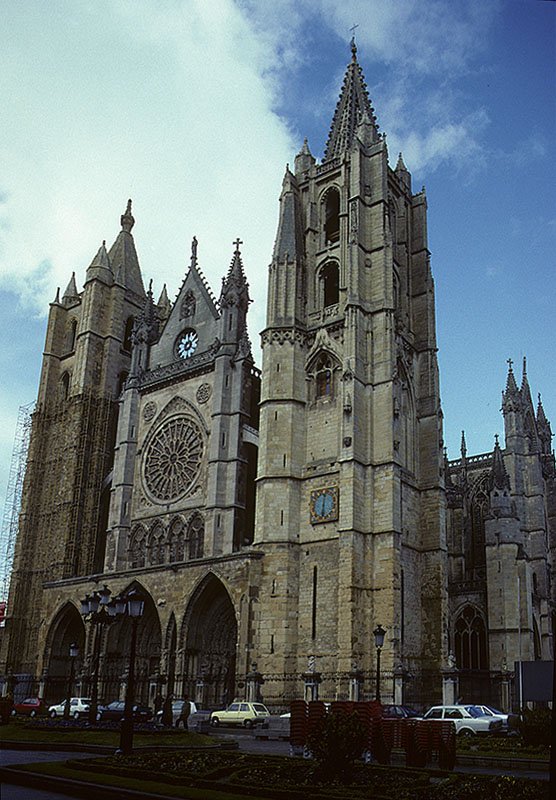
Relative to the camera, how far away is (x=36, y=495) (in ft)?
171

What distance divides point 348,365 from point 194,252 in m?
16.1

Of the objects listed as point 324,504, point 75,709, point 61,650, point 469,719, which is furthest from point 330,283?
point 61,650

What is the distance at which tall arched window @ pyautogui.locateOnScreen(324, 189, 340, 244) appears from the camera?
44.8 meters

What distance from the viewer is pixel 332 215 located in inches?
1793

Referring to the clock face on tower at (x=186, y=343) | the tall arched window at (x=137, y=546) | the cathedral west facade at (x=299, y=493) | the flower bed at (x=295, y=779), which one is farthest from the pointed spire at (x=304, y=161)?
the flower bed at (x=295, y=779)

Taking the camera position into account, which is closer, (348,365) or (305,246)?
(348,365)

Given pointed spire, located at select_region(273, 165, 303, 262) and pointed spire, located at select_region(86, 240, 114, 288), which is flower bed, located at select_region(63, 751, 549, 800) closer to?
pointed spire, located at select_region(273, 165, 303, 262)

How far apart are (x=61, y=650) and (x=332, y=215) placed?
27.8 meters

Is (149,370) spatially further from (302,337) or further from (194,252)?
(302,337)

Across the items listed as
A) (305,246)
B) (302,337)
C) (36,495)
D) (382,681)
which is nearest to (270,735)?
(382,681)

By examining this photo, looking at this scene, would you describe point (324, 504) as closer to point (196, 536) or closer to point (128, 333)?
point (196, 536)

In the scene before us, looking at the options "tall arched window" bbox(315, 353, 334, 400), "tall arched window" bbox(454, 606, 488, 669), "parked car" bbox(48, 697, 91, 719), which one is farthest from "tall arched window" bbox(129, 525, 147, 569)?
"tall arched window" bbox(454, 606, 488, 669)

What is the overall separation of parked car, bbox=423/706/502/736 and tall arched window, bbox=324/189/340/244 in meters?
25.7

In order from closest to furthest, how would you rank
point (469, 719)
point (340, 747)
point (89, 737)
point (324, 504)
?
point (340, 747), point (89, 737), point (469, 719), point (324, 504)
